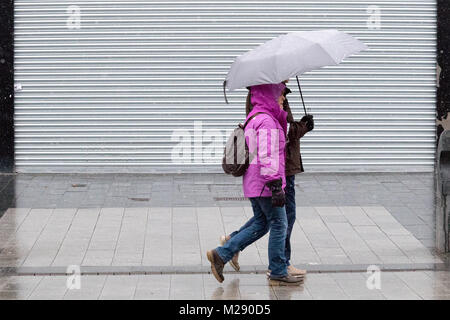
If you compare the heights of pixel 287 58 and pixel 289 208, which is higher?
pixel 287 58

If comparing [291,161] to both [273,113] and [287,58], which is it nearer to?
[273,113]

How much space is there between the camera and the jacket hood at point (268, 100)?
7.36 meters

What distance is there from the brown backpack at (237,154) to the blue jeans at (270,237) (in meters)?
0.32

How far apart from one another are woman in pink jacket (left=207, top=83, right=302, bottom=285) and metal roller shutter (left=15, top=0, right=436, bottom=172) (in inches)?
207

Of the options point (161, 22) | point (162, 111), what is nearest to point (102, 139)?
Result: point (162, 111)

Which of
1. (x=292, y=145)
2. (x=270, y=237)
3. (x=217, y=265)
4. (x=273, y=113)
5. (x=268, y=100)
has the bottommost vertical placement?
(x=217, y=265)

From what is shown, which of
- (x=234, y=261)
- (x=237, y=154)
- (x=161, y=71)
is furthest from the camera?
(x=161, y=71)

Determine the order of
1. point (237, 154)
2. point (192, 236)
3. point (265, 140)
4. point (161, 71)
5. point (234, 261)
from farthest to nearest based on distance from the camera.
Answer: point (161, 71), point (192, 236), point (234, 261), point (237, 154), point (265, 140)

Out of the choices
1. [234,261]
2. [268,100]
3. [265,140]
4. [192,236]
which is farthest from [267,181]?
[192,236]

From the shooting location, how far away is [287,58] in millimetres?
7191

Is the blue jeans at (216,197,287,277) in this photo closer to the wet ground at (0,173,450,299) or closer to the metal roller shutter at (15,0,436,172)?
the wet ground at (0,173,450,299)

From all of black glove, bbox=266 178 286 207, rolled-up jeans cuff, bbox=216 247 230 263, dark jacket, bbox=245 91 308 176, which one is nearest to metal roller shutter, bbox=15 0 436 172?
dark jacket, bbox=245 91 308 176

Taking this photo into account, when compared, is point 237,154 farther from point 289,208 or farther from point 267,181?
point 289,208

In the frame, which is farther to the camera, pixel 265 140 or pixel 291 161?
pixel 291 161
